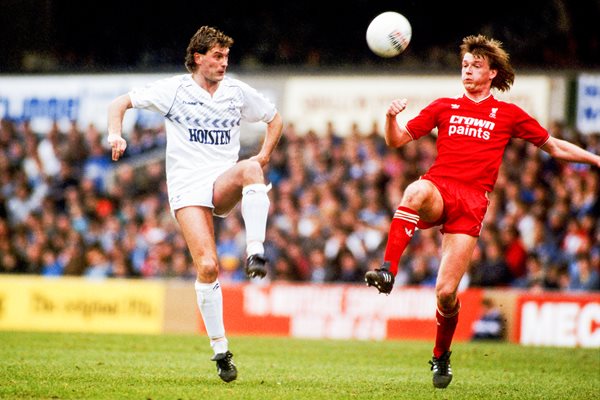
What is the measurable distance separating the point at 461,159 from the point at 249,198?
1861 millimetres

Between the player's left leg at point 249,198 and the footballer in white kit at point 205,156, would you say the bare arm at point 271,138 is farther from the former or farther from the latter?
the player's left leg at point 249,198

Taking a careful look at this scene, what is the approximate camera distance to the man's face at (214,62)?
9.70 metres

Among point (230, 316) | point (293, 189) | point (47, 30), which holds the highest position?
point (47, 30)

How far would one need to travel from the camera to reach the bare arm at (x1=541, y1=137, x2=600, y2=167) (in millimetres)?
9891

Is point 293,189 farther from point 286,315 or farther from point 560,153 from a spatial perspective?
point 560,153

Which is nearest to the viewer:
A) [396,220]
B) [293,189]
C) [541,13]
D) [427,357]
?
[396,220]

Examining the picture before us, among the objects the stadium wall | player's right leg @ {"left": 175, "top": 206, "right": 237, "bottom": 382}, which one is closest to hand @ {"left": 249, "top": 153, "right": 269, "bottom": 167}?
player's right leg @ {"left": 175, "top": 206, "right": 237, "bottom": 382}

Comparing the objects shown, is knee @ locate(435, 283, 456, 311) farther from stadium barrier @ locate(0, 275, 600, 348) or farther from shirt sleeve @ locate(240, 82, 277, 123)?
stadium barrier @ locate(0, 275, 600, 348)

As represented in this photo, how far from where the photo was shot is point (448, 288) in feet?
31.8

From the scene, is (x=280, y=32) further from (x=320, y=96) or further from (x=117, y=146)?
(x=117, y=146)

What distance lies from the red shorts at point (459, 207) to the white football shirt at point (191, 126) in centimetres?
178

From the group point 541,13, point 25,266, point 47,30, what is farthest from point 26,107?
point 541,13

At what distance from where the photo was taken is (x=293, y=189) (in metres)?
21.8

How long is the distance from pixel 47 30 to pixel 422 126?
2025 cm
